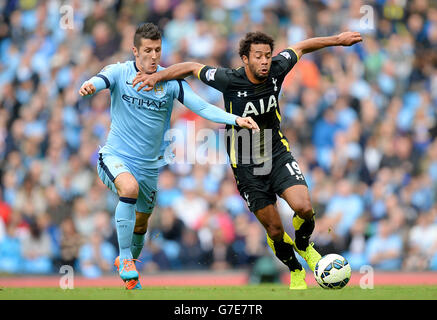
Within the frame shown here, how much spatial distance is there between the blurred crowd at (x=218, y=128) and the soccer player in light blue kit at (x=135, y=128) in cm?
433

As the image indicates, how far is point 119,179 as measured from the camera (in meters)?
8.74

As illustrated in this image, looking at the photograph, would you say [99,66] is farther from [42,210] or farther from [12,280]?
[12,280]

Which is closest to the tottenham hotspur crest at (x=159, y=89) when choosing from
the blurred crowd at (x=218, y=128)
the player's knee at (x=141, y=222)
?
the player's knee at (x=141, y=222)

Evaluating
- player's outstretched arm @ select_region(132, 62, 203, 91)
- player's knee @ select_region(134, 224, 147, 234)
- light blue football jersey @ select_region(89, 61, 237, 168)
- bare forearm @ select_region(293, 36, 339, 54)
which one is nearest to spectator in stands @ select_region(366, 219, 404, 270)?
player's knee @ select_region(134, 224, 147, 234)

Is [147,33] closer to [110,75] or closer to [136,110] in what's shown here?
[110,75]

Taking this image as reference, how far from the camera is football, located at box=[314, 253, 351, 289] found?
28.0 feet

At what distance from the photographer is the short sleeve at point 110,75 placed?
29.3ft

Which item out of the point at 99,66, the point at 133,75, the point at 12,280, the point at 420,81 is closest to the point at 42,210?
the point at 12,280

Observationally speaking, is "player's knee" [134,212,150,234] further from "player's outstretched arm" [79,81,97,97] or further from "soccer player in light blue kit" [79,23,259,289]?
"player's outstretched arm" [79,81,97,97]

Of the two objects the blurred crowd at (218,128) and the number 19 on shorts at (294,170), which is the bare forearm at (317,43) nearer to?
the number 19 on shorts at (294,170)

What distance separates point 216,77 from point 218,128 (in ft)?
19.6

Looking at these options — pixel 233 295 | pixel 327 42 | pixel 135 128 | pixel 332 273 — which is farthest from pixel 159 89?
pixel 332 273

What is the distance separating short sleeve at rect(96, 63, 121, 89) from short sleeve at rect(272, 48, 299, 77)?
5.72 ft

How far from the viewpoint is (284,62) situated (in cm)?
902
